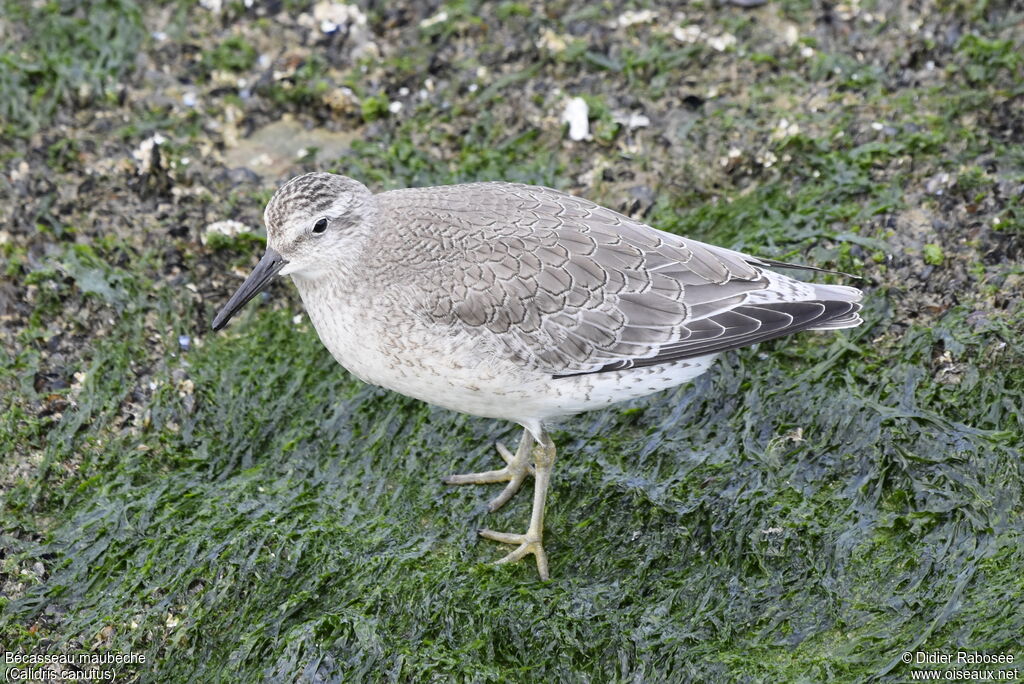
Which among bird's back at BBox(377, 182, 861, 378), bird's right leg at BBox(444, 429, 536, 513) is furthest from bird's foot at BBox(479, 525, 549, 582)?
bird's back at BBox(377, 182, 861, 378)

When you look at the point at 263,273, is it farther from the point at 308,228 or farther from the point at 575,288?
the point at 575,288

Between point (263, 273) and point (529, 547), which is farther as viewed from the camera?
point (529, 547)

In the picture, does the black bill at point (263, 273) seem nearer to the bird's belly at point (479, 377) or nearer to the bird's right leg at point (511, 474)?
the bird's belly at point (479, 377)

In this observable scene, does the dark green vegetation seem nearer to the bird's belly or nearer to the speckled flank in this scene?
the bird's belly

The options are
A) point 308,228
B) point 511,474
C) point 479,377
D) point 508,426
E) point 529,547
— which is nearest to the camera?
point 479,377

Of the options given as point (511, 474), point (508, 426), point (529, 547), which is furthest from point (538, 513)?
point (508, 426)

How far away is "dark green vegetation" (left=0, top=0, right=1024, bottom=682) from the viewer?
5.17 m

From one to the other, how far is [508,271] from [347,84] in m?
3.53

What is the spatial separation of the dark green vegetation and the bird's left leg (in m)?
0.12

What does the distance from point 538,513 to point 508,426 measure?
36.8 inches

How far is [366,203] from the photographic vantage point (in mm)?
5375

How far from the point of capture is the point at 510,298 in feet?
16.7

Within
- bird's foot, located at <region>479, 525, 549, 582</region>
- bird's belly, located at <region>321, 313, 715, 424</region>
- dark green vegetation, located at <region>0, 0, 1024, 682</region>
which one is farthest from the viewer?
bird's foot, located at <region>479, 525, 549, 582</region>

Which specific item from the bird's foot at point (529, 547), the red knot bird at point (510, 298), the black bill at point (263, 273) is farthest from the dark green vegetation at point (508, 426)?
the black bill at point (263, 273)
